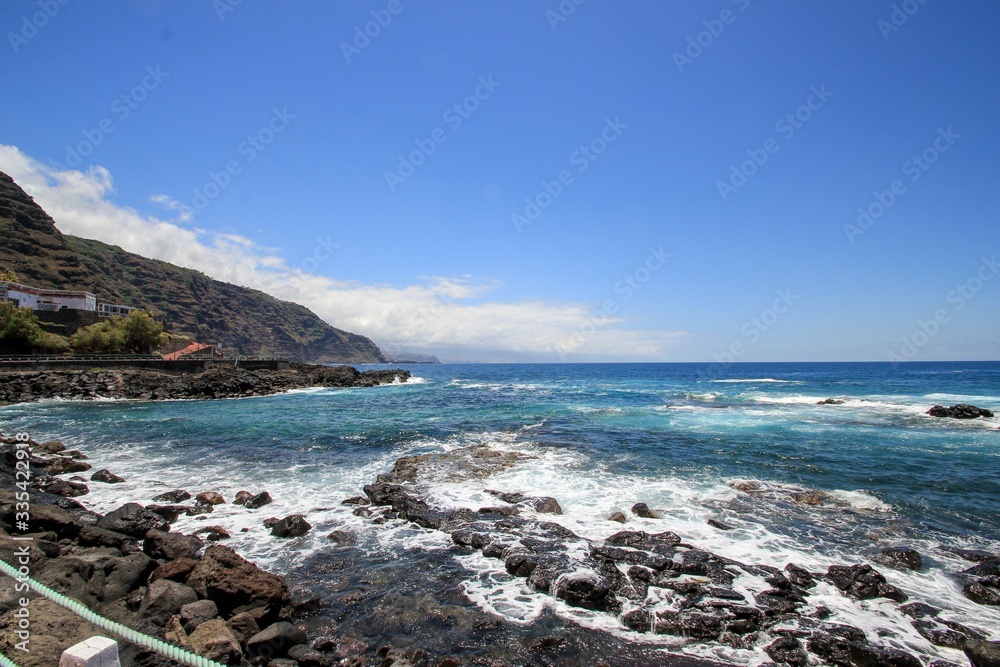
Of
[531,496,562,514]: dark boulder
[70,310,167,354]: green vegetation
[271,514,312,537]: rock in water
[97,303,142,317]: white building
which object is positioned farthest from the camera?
[97,303,142,317]: white building

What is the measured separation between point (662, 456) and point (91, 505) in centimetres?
1819

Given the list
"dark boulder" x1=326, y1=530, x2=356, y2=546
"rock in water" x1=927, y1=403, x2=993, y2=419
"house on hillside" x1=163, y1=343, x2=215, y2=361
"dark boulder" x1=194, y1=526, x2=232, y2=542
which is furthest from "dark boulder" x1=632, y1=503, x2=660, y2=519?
"house on hillside" x1=163, y1=343, x2=215, y2=361

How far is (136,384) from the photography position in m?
39.8

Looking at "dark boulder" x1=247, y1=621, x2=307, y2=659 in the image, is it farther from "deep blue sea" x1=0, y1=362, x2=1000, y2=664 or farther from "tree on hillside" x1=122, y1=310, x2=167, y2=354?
"tree on hillside" x1=122, y1=310, x2=167, y2=354

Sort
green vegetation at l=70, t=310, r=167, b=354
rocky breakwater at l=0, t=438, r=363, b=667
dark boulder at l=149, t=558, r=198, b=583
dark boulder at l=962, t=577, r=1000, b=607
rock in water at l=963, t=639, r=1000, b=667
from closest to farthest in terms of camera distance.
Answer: rocky breakwater at l=0, t=438, r=363, b=667 < rock in water at l=963, t=639, r=1000, b=667 < dark boulder at l=149, t=558, r=198, b=583 < dark boulder at l=962, t=577, r=1000, b=607 < green vegetation at l=70, t=310, r=167, b=354

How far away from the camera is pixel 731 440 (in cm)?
2078

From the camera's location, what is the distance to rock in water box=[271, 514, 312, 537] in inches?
392

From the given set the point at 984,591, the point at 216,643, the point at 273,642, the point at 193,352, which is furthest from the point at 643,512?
the point at 193,352

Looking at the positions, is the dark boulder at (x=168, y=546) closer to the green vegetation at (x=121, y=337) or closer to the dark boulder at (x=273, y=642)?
the dark boulder at (x=273, y=642)

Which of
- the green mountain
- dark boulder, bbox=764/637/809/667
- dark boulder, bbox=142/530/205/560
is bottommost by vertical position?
dark boulder, bbox=764/637/809/667

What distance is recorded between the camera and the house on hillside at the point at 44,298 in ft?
179

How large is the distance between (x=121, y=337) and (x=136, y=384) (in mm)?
16735

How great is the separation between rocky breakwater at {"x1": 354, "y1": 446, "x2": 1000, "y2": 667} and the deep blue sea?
255 millimetres

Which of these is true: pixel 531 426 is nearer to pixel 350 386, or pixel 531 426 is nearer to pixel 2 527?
pixel 2 527
